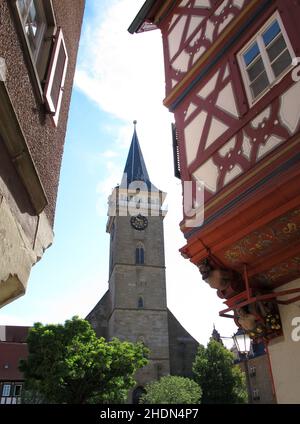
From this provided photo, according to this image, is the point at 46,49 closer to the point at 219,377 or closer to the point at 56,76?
the point at 56,76

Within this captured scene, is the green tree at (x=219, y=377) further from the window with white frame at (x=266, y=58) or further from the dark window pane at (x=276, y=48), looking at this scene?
the dark window pane at (x=276, y=48)

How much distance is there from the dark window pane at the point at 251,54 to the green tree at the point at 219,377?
30.9 meters

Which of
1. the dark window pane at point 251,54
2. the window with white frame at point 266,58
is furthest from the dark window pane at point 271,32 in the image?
the dark window pane at point 251,54

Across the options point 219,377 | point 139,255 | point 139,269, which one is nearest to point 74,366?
point 219,377

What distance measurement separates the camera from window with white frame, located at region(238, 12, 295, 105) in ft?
16.9

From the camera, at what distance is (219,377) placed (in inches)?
1300

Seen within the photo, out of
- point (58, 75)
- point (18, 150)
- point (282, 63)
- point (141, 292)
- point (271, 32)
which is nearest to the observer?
point (18, 150)

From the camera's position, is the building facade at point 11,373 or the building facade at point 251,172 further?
the building facade at point 11,373

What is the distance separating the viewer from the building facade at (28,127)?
317 centimetres

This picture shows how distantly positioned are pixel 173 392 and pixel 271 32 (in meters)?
26.5

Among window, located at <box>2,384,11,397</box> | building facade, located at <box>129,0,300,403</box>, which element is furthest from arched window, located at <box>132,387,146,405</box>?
building facade, located at <box>129,0,300,403</box>

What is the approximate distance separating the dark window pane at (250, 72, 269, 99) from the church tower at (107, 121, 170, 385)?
31.8 m

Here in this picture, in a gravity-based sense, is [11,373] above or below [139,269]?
below
